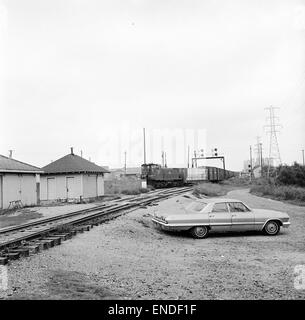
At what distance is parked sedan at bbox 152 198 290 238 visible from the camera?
11.8 meters

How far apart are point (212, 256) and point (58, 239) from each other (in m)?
3.78

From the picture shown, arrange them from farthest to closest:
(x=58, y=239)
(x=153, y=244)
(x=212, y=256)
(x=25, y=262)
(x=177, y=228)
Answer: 1. (x=177, y=228)
2. (x=153, y=244)
3. (x=58, y=239)
4. (x=212, y=256)
5. (x=25, y=262)

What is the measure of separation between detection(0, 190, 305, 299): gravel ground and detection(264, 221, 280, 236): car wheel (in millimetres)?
452

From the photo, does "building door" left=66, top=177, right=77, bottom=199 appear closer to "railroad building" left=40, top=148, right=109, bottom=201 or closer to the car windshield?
"railroad building" left=40, top=148, right=109, bottom=201

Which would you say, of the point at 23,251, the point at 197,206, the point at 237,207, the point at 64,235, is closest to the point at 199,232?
the point at 197,206

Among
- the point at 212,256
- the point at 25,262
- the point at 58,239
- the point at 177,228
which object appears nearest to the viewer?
the point at 25,262

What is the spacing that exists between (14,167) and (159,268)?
18.7 m

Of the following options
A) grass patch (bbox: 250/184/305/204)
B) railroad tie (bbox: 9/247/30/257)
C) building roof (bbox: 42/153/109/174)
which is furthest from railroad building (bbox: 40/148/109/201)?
railroad tie (bbox: 9/247/30/257)

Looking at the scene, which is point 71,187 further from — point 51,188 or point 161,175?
point 161,175

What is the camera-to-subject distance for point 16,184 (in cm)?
2448
